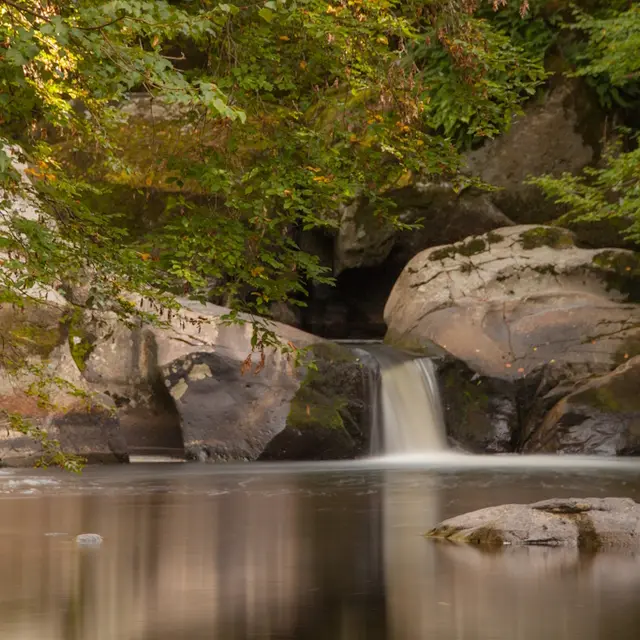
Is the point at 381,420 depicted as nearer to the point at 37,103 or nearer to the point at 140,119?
the point at 140,119

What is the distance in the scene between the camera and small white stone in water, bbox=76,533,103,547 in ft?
28.6

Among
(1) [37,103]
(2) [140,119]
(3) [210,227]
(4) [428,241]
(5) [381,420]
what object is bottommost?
(5) [381,420]

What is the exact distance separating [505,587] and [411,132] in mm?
3500

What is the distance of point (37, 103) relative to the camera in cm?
750

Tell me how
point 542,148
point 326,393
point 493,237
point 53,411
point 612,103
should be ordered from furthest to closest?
point 612,103 → point 542,148 → point 493,237 → point 326,393 → point 53,411

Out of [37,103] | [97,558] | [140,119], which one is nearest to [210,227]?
[37,103]

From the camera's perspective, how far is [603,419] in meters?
17.6

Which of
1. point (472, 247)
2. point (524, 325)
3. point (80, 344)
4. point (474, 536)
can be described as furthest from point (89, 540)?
point (472, 247)

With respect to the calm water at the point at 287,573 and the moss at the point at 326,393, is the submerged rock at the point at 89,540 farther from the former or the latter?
the moss at the point at 326,393

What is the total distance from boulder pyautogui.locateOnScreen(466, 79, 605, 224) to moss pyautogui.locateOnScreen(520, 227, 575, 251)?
2.43 m

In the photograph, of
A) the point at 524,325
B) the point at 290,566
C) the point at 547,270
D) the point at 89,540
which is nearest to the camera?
the point at 290,566

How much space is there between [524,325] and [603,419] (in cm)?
247

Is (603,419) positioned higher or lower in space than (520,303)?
lower

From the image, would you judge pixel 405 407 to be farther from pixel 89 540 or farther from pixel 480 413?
pixel 89 540
